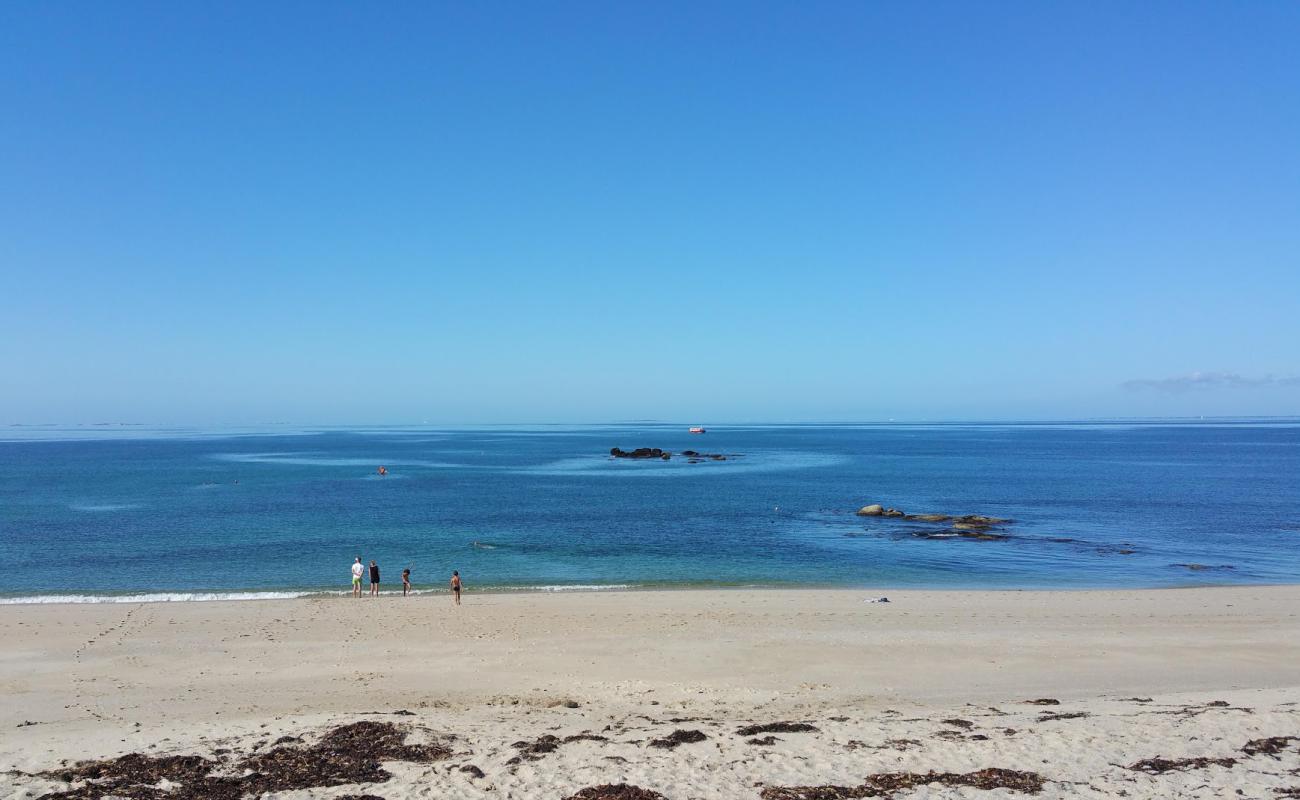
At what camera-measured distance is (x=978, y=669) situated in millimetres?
19391

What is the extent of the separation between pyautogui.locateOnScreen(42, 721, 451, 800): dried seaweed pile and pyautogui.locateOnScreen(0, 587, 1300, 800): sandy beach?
2.1 inches

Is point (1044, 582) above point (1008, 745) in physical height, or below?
below

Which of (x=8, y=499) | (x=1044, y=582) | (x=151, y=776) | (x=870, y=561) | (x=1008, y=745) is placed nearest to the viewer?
(x=151, y=776)

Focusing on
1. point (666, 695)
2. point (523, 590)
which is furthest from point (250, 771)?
point (523, 590)

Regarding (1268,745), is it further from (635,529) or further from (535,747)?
(635,529)

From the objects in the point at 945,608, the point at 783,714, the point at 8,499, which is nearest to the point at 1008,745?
the point at 783,714

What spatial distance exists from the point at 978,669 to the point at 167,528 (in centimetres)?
4867

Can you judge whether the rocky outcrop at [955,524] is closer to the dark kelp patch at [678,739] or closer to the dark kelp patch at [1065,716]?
the dark kelp patch at [1065,716]

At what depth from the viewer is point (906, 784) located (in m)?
11.0

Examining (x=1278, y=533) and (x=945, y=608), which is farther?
(x=1278, y=533)

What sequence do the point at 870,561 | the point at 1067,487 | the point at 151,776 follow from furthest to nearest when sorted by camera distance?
→ the point at 1067,487 → the point at 870,561 → the point at 151,776

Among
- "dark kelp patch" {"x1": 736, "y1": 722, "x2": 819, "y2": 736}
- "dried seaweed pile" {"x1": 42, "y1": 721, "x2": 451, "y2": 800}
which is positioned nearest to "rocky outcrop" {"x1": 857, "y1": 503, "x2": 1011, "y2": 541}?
"dark kelp patch" {"x1": 736, "y1": 722, "x2": 819, "y2": 736}

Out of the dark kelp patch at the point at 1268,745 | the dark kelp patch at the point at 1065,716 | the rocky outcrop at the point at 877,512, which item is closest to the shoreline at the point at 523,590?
the dark kelp patch at the point at 1065,716

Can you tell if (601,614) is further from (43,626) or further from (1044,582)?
(1044,582)
